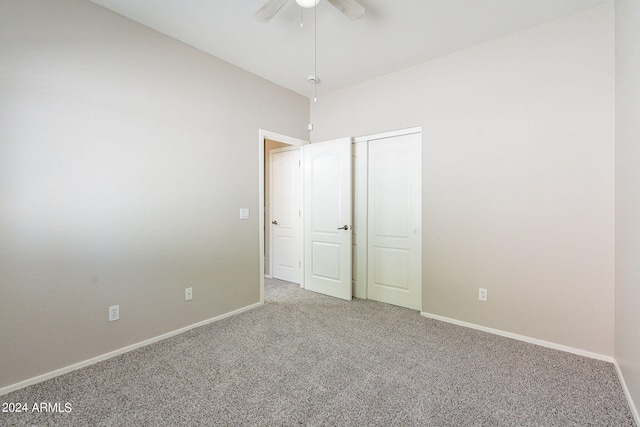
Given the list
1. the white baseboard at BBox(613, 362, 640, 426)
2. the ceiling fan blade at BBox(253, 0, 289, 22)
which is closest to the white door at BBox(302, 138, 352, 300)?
the ceiling fan blade at BBox(253, 0, 289, 22)

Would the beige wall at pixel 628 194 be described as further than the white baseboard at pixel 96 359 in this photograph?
No

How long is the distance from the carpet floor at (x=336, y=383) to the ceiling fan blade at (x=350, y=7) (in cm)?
252

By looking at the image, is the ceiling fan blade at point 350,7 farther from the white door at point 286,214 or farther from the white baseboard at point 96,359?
the white baseboard at point 96,359

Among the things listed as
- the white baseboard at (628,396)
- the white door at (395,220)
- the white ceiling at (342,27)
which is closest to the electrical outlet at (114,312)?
the white ceiling at (342,27)

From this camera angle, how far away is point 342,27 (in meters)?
2.47

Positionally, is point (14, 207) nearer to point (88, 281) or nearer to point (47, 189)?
point (47, 189)

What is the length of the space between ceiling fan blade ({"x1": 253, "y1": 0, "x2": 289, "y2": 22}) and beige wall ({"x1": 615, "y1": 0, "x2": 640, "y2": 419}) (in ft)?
6.97

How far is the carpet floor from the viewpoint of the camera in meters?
1.62

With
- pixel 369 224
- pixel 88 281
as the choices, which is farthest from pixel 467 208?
pixel 88 281

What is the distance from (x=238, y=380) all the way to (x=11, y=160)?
2.07 meters

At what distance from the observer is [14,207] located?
6.08 feet

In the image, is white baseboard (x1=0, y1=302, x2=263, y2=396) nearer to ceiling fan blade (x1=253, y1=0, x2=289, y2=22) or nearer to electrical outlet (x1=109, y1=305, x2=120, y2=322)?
electrical outlet (x1=109, y1=305, x2=120, y2=322)

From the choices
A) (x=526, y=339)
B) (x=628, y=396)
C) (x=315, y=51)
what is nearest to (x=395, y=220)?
(x=526, y=339)

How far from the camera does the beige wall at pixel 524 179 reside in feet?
7.27
